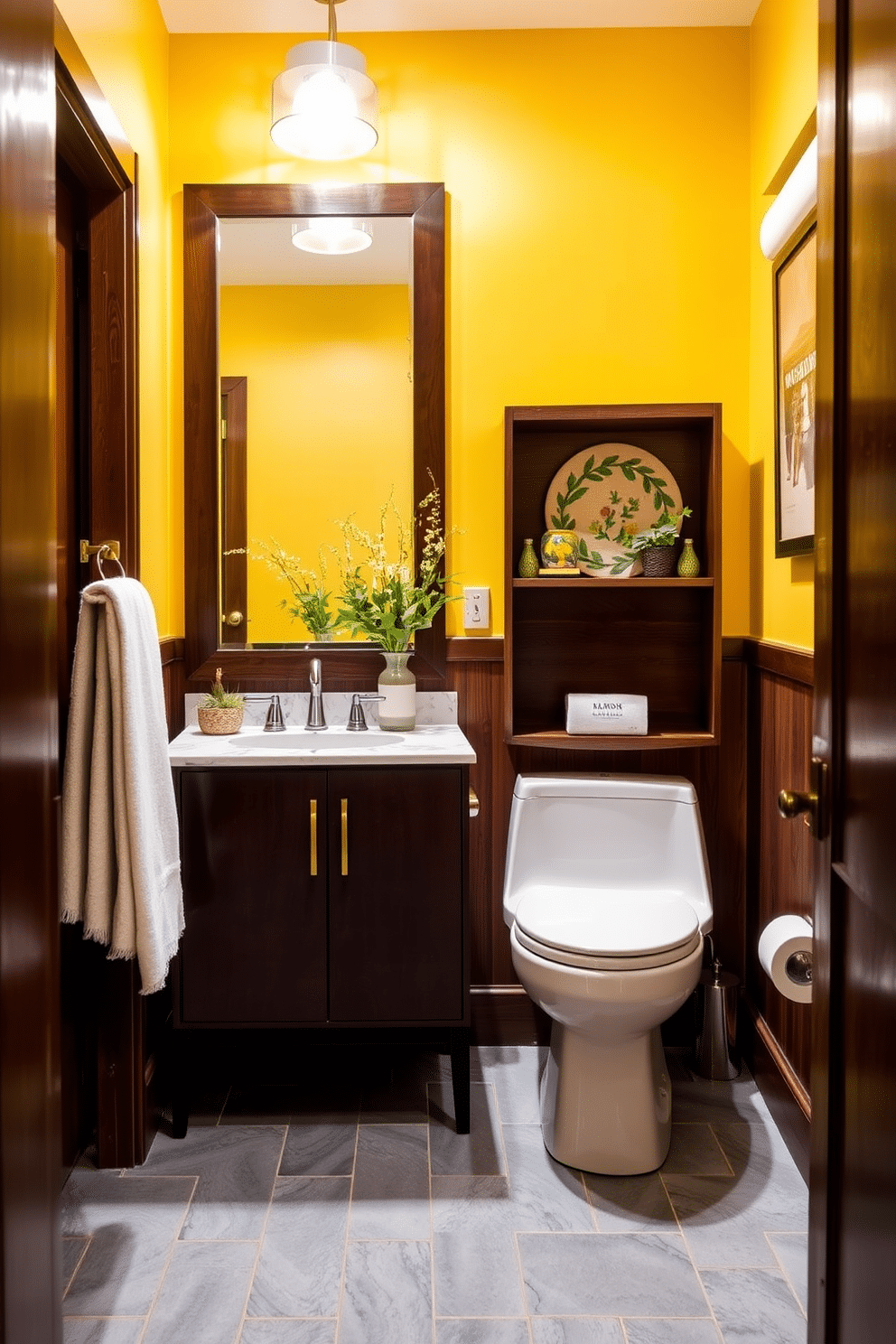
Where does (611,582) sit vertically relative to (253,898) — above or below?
above

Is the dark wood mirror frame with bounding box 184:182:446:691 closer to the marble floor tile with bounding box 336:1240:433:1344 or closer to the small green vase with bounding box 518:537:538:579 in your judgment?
the small green vase with bounding box 518:537:538:579

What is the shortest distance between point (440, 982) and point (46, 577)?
1309 mm

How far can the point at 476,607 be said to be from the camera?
Answer: 8.07 feet

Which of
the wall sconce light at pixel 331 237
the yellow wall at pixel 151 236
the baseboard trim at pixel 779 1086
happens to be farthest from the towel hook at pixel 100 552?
the baseboard trim at pixel 779 1086

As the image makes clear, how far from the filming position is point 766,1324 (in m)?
1.51

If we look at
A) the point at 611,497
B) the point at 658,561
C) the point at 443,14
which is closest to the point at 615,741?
the point at 658,561

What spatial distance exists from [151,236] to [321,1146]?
6.66ft

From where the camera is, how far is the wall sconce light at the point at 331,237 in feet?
7.86

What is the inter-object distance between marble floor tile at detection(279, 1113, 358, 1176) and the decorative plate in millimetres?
1418

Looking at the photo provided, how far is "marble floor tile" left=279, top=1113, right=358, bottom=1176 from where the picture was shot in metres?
1.93

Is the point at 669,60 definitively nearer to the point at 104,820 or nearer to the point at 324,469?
the point at 324,469

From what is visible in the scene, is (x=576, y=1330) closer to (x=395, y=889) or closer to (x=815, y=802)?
(x=395, y=889)

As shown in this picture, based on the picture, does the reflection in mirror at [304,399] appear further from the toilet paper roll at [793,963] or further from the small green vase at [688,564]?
the toilet paper roll at [793,963]

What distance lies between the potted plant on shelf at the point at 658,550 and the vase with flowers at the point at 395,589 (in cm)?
47
